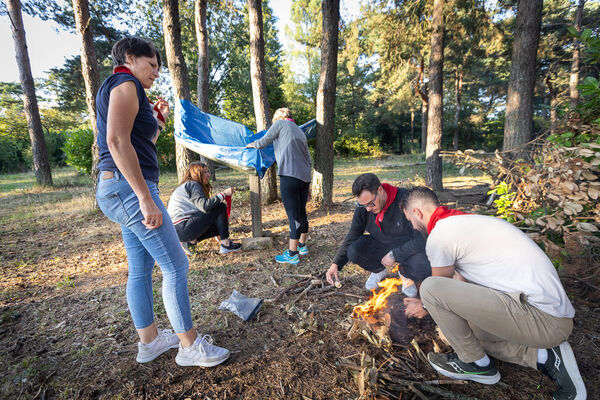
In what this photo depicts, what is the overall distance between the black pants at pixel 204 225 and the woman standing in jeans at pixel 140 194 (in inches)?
67.2

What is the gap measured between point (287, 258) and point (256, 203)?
1004 mm

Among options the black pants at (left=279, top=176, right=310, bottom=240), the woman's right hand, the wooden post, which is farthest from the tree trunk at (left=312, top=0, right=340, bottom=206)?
the woman's right hand

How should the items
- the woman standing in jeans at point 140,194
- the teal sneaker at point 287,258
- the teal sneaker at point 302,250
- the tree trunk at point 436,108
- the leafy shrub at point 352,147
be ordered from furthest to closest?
the leafy shrub at point 352,147 → the tree trunk at point 436,108 → the teal sneaker at point 302,250 → the teal sneaker at point 287,258 → the woman standing in jeans at point 140,194

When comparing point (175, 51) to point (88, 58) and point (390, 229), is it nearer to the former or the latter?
point (88, 58)

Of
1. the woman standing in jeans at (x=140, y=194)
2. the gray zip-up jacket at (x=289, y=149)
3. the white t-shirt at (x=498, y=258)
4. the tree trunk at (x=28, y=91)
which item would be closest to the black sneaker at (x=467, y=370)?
the white t-shirt at (x=498, y=258)

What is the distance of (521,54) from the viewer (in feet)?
17.6

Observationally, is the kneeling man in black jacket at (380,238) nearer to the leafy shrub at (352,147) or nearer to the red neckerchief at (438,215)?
the red neckerchief at (438,215)

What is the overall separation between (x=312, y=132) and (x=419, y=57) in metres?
13.4

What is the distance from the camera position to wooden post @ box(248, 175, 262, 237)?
4.00m

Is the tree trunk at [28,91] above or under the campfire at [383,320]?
above

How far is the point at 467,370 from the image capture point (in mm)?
1666

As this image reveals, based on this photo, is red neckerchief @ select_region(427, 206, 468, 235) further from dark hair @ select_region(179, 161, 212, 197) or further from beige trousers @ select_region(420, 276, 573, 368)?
dark hair @ select_region(179, 161, 212, 197)

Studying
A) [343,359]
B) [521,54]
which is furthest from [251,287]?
[521,54]

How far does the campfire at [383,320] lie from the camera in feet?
6.44
